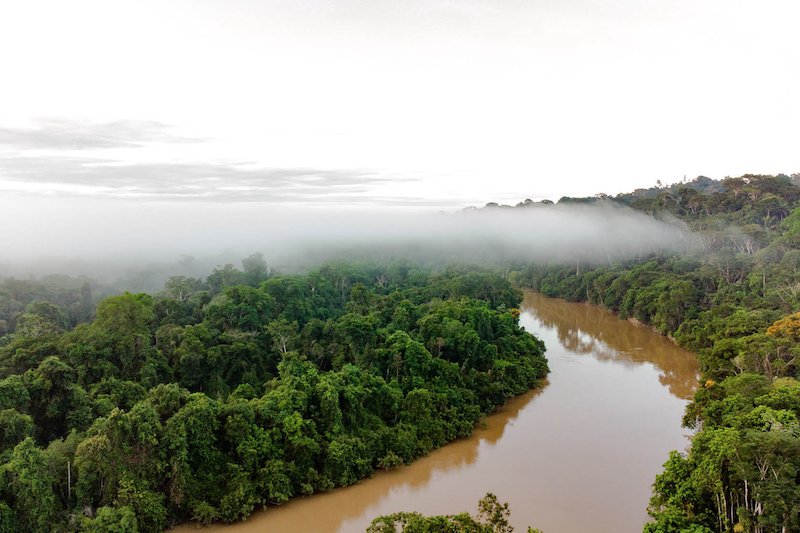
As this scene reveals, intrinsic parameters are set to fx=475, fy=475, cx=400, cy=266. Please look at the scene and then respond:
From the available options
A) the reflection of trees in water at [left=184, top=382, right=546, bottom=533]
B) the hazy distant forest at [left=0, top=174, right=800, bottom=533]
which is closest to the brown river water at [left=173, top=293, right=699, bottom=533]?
the reflection of trees in water at [left=184, top=382, right=546, bottom=533]

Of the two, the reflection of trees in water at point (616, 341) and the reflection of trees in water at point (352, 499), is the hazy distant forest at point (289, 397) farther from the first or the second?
the reflection of trees in water at point (616, 341)

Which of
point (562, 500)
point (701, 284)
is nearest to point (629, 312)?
Result: point (701, 284)

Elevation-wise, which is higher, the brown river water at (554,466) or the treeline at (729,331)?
the treeline at (729,331)

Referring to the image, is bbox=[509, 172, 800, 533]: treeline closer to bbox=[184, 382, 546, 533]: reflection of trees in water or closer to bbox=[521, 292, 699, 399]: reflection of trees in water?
bbox=[521, 292, 699, 399]: reflection of trees in water

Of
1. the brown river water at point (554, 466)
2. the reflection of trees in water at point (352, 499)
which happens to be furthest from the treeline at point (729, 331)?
the reflection of trees in water at point (352, 499)

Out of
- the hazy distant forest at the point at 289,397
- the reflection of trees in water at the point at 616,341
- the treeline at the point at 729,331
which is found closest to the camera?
the treeline at the point at 729,331

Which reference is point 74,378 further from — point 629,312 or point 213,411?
point 629,312

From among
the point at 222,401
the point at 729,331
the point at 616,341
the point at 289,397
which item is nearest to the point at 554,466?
the point at 289,397
